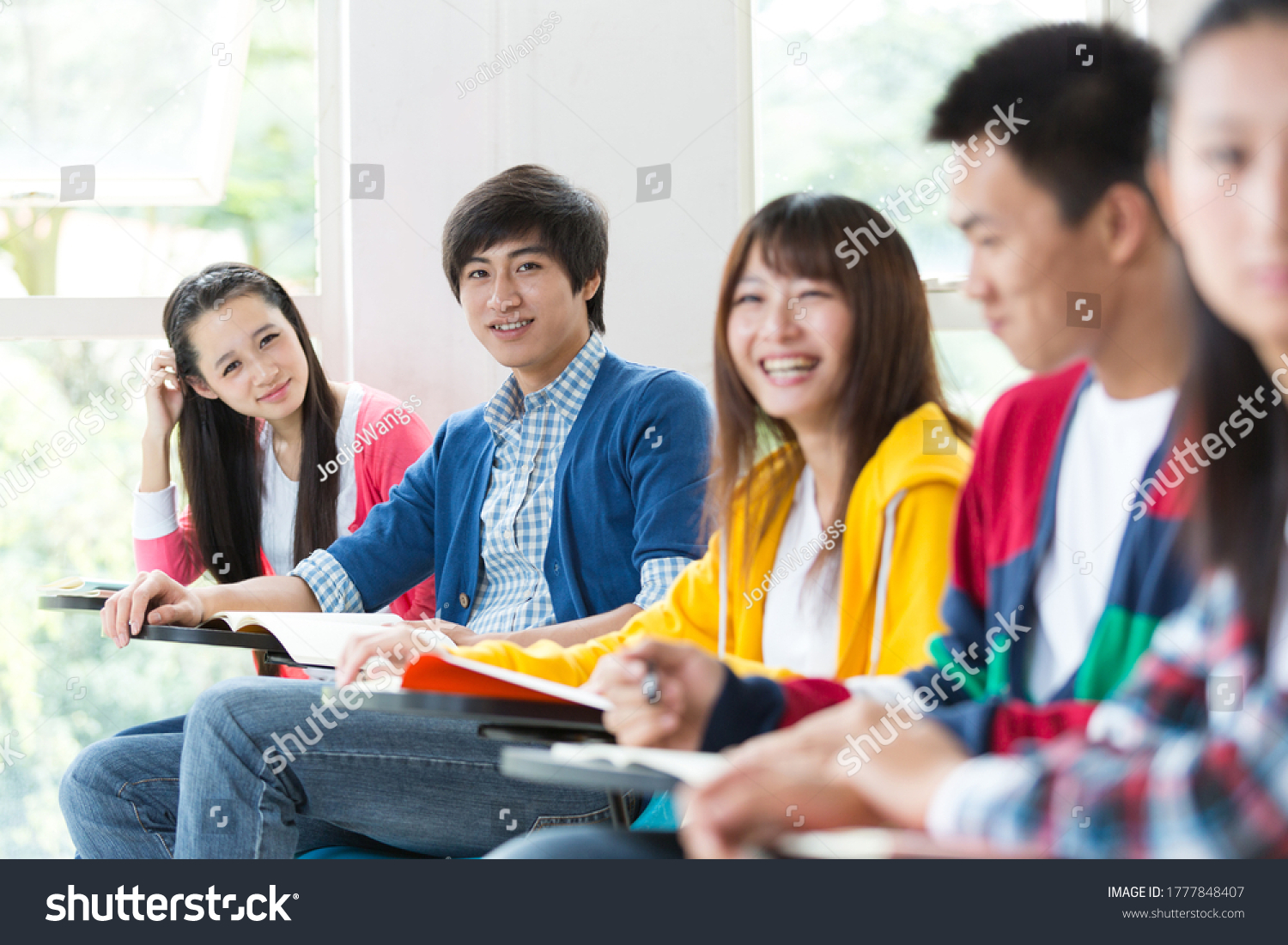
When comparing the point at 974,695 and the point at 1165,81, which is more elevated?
the point at 1165,81

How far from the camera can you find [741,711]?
0.82m

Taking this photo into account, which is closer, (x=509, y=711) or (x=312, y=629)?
(x=509, y=711)

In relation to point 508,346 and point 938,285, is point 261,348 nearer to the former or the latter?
point 508,346

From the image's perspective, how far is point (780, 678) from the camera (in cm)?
89

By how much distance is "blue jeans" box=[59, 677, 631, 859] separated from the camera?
115cm

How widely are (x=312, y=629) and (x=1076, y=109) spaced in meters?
0.90

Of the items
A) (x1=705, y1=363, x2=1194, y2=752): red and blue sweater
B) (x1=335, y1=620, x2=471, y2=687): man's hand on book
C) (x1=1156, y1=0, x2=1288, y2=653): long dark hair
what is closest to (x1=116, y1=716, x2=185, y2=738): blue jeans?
(x1=335, y1=620, x2=471, y2=687): man's hand on book

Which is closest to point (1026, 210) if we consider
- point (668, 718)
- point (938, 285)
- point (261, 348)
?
point (668, 718)

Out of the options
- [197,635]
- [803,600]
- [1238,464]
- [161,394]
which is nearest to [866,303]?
[803,600]

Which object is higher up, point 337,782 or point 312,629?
point 312,629

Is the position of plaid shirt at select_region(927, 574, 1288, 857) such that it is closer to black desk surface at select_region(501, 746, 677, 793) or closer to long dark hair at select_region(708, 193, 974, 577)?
black desk surface at select_region(501, 746, 677, 793)

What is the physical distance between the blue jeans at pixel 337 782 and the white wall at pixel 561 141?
968 mm

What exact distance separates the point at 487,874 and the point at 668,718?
0.64 ft

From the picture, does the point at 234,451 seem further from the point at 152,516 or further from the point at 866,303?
the point at 866,303
